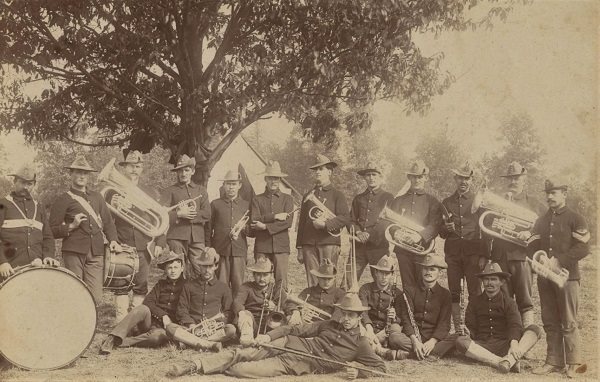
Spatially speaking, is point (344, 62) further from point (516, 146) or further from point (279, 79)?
point (516, 146)

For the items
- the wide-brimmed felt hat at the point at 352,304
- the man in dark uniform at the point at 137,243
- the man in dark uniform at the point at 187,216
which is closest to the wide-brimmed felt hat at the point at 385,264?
the wide-brimmed felt hat at the point at 352,304

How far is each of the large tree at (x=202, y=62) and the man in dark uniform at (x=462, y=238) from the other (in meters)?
2.28

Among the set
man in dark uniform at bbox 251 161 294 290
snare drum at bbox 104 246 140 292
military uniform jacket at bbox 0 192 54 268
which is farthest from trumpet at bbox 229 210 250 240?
military uniform jacket at bbox 0 192 54 268

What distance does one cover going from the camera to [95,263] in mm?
7594

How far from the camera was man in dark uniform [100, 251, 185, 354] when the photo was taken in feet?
23.6

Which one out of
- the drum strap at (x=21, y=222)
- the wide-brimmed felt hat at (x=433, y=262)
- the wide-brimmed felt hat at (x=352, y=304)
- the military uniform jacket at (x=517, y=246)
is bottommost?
the wide-brimmed felt hat at (x=352, y=304)

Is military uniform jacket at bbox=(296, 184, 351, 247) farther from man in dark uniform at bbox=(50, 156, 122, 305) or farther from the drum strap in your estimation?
the drum strap

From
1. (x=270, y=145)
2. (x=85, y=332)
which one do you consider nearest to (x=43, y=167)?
(x=85, y=332)

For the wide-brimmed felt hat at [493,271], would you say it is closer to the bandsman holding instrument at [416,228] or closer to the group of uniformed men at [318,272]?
the group of uniformed men at [318,272]

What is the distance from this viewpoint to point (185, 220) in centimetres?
819

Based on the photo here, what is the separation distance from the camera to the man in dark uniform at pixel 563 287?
23.2 ft

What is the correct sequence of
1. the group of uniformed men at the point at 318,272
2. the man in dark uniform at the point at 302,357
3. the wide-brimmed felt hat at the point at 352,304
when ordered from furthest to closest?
Result: the group of uniformed men at the point at 318,272
the wide-brimmed felt hat at the point at 352,304
the man in dark uniform at the point at 302,357

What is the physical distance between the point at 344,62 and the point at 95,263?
4.36m

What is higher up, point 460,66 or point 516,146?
point 460,66
